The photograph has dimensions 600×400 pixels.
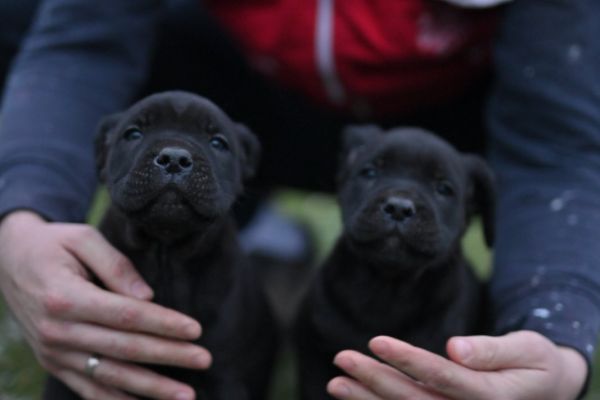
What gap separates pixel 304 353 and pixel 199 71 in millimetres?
1051

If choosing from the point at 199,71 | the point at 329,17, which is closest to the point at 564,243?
the point at 329,17

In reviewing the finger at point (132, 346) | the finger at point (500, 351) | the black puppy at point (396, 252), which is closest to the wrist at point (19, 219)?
the finger at point (132, 346)

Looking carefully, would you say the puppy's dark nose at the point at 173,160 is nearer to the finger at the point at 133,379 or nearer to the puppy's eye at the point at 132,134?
the puppy's eye at the point at 132,134

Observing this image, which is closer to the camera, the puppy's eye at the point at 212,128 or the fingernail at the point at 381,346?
the fingernail at the point at 381,346

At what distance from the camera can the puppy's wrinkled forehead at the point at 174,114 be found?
1.77 m

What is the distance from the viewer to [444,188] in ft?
6.50

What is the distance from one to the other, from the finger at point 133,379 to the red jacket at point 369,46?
914 mm

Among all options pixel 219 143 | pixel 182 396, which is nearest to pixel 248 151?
pixel 219 143

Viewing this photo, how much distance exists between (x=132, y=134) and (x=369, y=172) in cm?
50

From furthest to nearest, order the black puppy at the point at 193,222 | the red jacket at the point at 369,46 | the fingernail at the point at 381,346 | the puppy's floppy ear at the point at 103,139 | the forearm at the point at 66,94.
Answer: the red jacket at the point at 369,46
the forearm at the point at 66,94
the puppy's floppy ear at the point at 103,139
the black puppy at the point at 193,222
the fingernail at the point at 381,346

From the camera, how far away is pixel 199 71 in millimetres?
2859

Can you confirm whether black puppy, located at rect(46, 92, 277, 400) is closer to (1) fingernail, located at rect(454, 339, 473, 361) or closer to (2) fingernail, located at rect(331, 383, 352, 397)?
(2) fingernail, located at rect(331, 383, 352, 397)

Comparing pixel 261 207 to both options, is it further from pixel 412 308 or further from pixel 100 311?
pixel 100 311

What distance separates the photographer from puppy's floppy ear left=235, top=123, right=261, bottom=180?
1.96m
